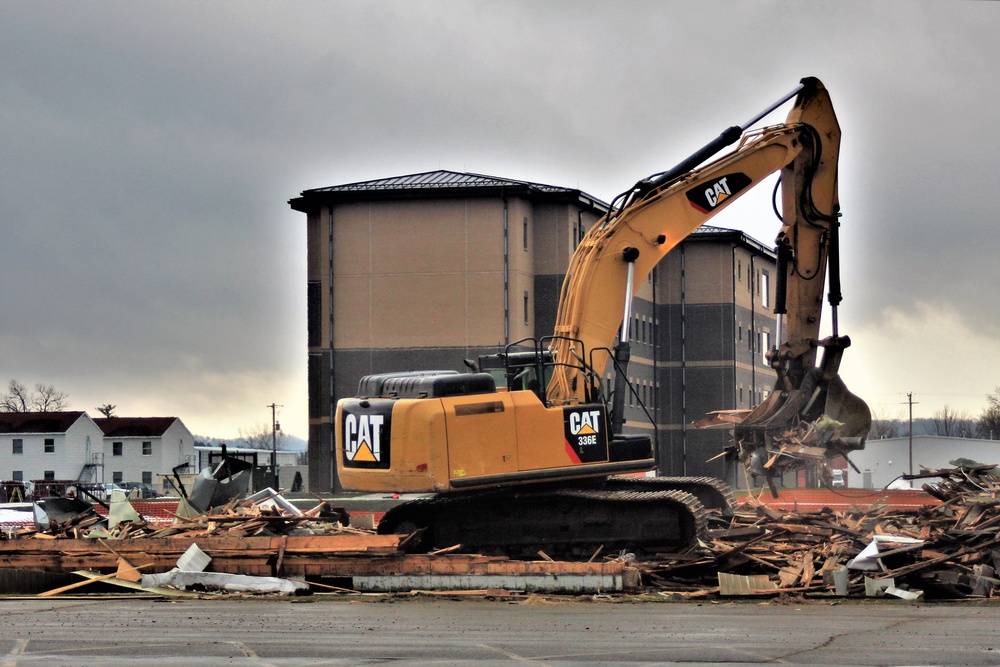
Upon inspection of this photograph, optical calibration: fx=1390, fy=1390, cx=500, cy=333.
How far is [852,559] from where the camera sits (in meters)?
19.0

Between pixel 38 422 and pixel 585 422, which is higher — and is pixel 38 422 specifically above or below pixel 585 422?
above

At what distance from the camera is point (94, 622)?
15906 mm

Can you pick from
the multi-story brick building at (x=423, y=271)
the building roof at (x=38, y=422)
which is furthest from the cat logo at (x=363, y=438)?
the building roof at (x=38, y=422)

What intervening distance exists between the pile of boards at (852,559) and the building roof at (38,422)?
107m

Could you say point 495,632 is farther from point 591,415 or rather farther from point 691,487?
point 691,487

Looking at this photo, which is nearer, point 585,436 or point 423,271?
point 585,436

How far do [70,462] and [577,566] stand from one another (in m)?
110

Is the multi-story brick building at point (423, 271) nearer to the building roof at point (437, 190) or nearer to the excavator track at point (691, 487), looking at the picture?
the building roof at point (437, 190)

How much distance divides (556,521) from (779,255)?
20.4 ft

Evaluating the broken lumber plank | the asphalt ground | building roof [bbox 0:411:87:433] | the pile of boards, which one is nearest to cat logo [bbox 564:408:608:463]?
the pile of boards

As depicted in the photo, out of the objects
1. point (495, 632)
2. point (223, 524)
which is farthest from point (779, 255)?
point (495, 632)

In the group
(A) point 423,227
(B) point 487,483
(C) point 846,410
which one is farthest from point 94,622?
(A) point 423,227

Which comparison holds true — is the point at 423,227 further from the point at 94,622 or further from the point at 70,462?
the point at 70,462

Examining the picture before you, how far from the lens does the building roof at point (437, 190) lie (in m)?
70.2
